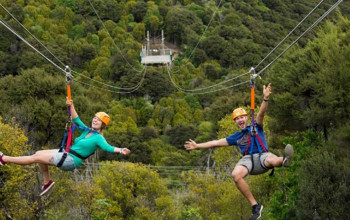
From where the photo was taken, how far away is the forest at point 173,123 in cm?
1873

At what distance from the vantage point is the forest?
1873 centimetres

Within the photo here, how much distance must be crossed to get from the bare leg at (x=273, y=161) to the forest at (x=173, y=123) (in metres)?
1.87

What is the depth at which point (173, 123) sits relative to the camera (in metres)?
54.8

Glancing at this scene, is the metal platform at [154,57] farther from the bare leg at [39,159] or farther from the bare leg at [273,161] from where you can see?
the bare leg at [273,161]

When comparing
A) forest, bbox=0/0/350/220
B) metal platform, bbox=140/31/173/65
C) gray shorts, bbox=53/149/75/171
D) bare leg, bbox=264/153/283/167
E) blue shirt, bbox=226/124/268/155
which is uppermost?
metal platform, bbox=140/31/173/65

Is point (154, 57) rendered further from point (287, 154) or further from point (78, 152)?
point (287, 154)

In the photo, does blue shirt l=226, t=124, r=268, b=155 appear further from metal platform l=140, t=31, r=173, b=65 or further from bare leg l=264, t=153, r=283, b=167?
metal platform l=140, t=31, r=173, b=65

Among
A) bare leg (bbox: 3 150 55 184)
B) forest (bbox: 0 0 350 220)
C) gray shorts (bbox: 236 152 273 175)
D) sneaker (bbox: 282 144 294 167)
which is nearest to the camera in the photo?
sneaker (bbox: 282 144 294 167)

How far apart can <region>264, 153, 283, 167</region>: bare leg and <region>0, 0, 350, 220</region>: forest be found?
6.15 feet

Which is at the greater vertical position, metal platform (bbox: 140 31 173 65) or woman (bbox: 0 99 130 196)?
metal platform (bbox: 140 31 173 65)

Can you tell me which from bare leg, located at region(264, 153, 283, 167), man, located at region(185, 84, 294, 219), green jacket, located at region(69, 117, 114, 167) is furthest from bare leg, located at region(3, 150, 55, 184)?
bare leg, located at region(264, 153, 283, 167)

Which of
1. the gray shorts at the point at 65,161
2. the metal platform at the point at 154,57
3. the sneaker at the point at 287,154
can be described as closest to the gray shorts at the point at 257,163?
the sneaker at the point at 287,154

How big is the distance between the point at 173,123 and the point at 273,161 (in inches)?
1823

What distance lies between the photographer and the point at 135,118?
55.2 m
